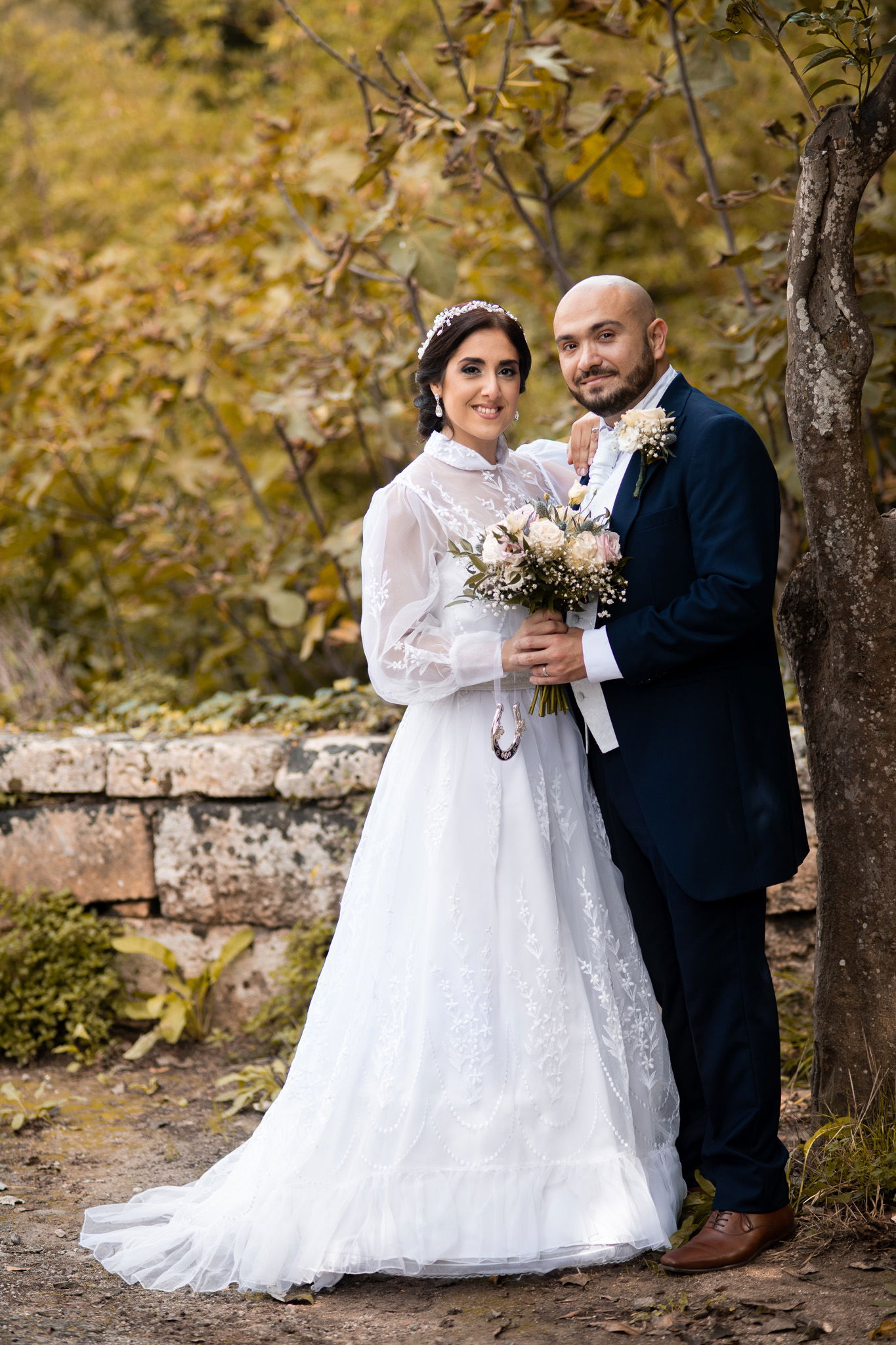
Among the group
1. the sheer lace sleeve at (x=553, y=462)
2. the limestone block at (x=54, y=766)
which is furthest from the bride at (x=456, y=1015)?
the limestone block at (x=54, y=766)

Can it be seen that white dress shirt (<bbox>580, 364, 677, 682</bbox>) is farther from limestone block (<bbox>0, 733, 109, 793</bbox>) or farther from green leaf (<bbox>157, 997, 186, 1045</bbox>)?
limestone block (<bbox>0, 733, 109, 793</bbox>)

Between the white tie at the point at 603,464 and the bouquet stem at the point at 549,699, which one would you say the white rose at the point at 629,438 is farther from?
the bouquet stem at the point at 549,699

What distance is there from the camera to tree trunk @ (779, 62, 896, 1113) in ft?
8.87

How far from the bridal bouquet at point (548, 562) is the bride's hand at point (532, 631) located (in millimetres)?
34

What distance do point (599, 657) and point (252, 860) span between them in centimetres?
210

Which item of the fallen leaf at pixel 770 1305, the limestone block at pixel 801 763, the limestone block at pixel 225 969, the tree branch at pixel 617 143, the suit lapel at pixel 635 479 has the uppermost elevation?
the tree branch at pixel 617 143

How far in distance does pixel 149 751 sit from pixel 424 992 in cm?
201

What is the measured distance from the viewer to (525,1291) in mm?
2598

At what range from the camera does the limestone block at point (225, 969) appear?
14.0 feet

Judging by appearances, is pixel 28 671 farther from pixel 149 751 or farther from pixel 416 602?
pixel 416 602

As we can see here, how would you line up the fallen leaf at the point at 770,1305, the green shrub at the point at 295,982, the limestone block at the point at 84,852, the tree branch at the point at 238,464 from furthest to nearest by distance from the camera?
the tree branch at the point at 238,464 < the limestone block at the point at 84,852 < the green shrub at the point at 295,982 < the fallen leaf at the point at 770,1305

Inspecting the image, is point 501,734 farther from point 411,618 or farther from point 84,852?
point 84,852

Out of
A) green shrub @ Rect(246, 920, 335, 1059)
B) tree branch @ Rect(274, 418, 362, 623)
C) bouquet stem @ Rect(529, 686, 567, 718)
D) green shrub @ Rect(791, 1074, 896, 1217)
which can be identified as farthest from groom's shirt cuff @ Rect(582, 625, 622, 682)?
tree branch @ Rect(274, 418, 362, 623)

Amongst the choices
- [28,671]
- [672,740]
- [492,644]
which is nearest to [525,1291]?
[672,740]
